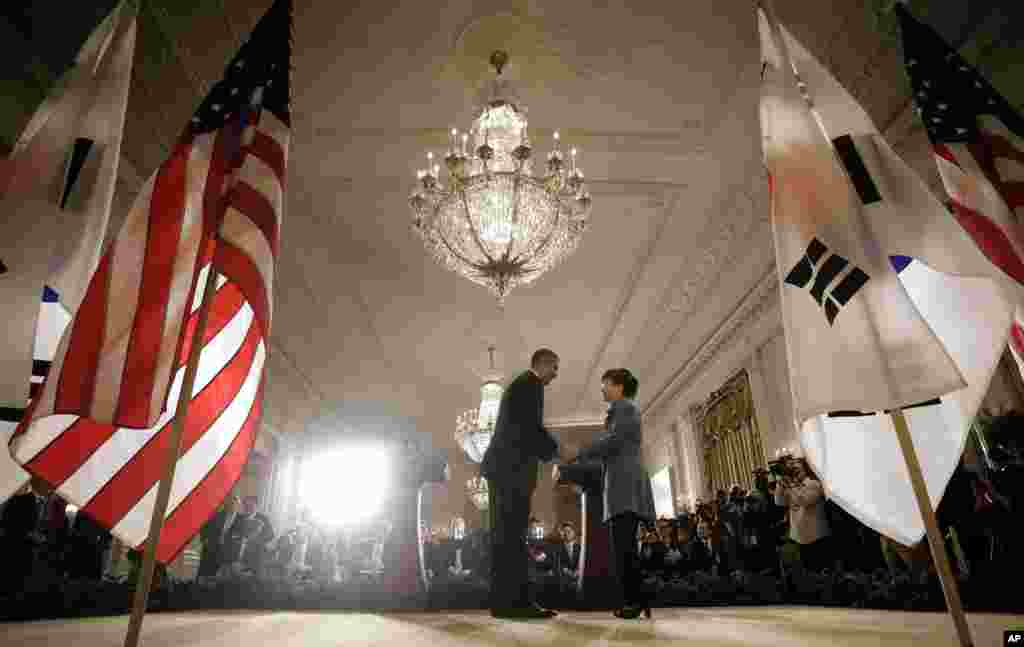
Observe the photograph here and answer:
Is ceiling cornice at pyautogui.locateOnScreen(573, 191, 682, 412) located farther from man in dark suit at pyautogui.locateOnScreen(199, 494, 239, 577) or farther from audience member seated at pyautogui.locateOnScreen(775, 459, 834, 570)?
man in dark suit at pyautogui.locateOnScreen(199, 494, 239, 577)

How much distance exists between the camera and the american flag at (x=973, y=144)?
2.14 m

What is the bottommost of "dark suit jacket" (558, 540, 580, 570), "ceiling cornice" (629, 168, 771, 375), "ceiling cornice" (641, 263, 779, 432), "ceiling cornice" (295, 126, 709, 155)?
"dark suit jacket" (558, 540, 580, 570)

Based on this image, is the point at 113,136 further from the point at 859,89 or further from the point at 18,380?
the point at 859,89

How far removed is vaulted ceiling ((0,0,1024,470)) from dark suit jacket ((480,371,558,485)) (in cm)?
319

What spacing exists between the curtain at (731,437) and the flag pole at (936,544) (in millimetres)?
7309

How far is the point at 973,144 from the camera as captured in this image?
2363 mm

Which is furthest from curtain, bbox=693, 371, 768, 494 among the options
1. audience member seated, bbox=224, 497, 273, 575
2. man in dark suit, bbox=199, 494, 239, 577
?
man in dark suit, bbox=199, 494, 239, 577

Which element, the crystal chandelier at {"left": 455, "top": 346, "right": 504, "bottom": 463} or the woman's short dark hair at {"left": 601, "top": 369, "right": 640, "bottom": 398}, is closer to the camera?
the woman's short dark hair at {"left": 601, "top": 369, "right": 640, "bottom": 398}

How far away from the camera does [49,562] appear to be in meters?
4.64

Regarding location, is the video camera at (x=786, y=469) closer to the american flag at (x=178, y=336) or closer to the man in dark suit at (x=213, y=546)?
the american flag at (x=178, y=336)

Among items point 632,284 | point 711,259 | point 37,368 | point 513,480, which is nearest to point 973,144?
point 513,480

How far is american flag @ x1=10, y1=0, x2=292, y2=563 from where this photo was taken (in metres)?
1.61

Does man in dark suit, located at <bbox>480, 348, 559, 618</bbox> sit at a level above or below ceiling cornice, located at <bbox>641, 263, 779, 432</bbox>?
below

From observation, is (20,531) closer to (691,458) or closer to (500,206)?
(500,206)
